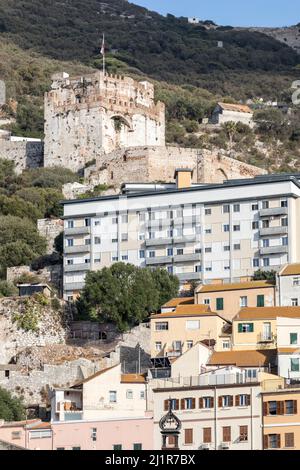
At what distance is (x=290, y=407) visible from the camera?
175ft

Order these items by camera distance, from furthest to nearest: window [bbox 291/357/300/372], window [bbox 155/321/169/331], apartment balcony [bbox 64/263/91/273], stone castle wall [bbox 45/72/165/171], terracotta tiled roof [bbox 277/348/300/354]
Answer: stone castle wall [bbox 45/72/165/171], apartment balcony [bbox 64/263/91/273], window [bbox 155/321/169/331], terracotta tiled roof [bbox 277/348/300/354], window [bbox 291/357/300/372]

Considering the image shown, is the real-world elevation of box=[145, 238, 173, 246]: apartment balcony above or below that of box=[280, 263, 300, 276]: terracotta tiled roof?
above

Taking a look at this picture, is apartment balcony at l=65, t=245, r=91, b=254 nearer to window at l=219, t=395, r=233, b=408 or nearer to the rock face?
the rock face

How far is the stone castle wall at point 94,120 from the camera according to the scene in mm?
106000

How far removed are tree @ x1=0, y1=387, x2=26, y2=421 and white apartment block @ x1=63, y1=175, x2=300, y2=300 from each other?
15673 mm

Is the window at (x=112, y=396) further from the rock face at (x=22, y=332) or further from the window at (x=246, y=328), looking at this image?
the rock face at (x=22, y=332)

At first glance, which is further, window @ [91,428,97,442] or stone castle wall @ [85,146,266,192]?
stone castle wall @ [85,146,266,192]

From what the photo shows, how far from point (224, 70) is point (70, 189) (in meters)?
73.1

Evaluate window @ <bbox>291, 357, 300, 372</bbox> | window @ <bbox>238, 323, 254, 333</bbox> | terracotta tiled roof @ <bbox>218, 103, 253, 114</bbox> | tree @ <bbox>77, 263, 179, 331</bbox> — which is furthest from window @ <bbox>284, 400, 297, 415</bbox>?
terracotta tiled roof @ <bbox>218, 103, 253, 114</bbox>

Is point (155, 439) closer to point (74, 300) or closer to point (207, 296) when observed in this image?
point (207, 296)

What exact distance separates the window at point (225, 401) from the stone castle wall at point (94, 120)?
50279 mm

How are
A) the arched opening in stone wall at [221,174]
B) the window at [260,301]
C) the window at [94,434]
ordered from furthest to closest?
the arched opening in stone wall at [221,174], the window at [260,301], the window at [94,434]

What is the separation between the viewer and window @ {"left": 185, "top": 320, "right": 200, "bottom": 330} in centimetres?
6794

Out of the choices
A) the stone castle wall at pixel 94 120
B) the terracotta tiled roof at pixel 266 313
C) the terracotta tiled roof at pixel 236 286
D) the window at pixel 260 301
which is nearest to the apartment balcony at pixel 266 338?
the terracotta tiled roof at pixel 266 313
